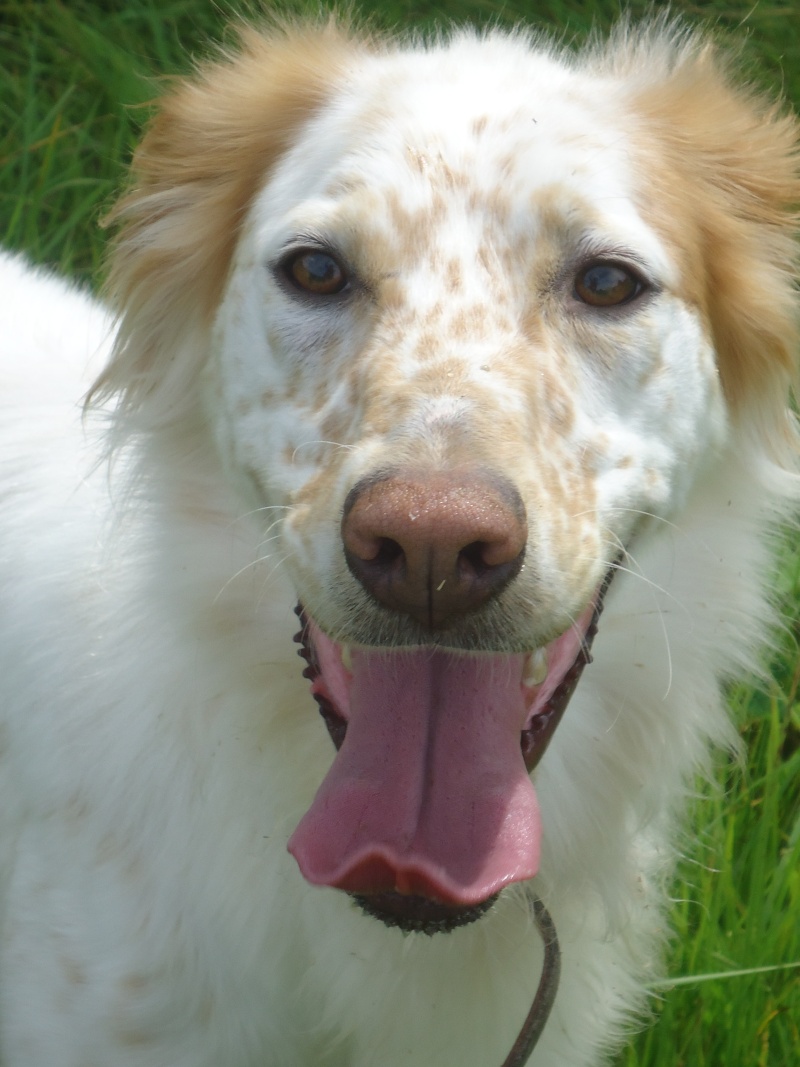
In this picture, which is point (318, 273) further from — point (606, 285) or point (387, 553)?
point (387, 553)

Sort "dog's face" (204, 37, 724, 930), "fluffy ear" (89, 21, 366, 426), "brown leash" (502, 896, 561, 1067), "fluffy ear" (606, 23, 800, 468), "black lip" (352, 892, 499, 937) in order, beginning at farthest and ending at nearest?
1. "fluffy ear" (89, 21, 366, 426)
2. "fluffy ear" (606, 23, 800, 468)
3. "brown leash" (502, 896, 561, 1067)
4. "black lip" (352, 892, 499, 937)
5. "dog's face" (204, 37, 724, 930)

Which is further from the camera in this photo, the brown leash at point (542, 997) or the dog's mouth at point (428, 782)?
the brown leash at point (542, 997)

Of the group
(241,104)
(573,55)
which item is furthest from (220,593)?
(573,55)

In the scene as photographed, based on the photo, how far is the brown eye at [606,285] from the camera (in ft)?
6.90

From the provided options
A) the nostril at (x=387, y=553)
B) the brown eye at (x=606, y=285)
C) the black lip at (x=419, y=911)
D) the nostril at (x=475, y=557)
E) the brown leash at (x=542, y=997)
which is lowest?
the brown leash at (x=542, y=997)

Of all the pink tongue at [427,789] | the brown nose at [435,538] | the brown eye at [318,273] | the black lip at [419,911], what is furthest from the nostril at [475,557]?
the brown eye at [318,273]

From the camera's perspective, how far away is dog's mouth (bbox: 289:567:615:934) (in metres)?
1.93

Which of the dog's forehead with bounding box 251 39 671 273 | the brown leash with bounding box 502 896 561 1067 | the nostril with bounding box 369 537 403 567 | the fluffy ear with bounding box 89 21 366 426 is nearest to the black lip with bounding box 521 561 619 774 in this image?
the brown leash with bounding box 502 896 561 1067

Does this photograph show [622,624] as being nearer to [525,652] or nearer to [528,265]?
[525,652]

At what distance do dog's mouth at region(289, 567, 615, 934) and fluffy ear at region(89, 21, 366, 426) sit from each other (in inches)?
26.7

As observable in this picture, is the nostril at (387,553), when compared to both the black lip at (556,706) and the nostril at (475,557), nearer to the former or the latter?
the nostril at (475,557)

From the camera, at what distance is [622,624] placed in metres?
2.31

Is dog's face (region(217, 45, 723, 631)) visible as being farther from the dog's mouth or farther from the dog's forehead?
the dog's mouth

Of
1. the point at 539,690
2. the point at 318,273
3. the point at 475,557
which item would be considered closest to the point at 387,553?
the point at 475,557
